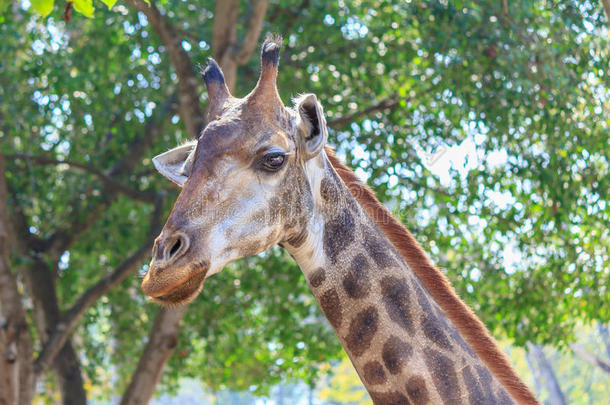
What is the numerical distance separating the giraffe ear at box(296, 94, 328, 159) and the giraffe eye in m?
0.17

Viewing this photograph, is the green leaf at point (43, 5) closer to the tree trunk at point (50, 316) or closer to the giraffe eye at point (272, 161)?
the giraffe eye at point (272, 161)

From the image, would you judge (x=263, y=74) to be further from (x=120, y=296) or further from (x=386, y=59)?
(x=120, y=296)

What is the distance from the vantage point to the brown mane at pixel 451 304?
398 cm

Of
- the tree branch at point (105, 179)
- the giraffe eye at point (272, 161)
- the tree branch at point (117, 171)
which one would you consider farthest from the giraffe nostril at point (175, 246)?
the tree branch at point (117, 171)

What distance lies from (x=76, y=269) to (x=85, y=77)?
3.24 m

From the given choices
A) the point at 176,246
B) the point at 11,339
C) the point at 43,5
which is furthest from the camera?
the point at 11,339

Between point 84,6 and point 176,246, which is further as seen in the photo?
point 84,6

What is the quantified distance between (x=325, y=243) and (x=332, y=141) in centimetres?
592

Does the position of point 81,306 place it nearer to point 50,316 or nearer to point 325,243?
point 50,316

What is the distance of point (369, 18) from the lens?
10.5m

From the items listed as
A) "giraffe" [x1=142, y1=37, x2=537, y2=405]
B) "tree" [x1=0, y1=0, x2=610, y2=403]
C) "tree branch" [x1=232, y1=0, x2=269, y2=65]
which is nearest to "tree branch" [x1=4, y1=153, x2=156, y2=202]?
"tree" [x1=0, y1=0, x2=610, y2=403]

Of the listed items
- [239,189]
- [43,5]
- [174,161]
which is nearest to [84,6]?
[43,5]

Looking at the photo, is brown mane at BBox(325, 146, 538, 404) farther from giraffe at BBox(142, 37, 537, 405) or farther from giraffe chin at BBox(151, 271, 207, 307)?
giraffe chin at BBox(151, 271, 207, 307)

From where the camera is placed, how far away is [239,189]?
11.0ft
